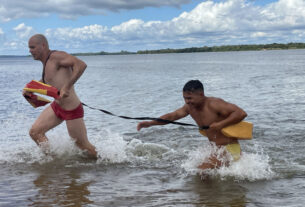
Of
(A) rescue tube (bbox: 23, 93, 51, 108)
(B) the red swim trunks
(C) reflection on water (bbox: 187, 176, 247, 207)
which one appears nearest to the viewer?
(C) reflection on water (bbox: 187, 176, 247, 207)

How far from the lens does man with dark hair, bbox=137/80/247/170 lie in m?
5.93

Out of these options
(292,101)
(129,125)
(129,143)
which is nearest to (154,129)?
(129,125)

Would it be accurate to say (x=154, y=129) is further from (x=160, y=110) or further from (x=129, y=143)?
(x=160, y=110)

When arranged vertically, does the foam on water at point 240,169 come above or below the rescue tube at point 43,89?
below

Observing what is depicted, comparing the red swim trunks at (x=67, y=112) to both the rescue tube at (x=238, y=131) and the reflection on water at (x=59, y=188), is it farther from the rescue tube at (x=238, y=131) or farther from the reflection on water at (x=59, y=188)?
the rescue tube at (x=238, y=131)

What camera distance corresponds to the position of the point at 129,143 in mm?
10016

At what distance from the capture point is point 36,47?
22.7 feet

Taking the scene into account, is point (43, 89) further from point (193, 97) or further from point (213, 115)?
point (213, 115)

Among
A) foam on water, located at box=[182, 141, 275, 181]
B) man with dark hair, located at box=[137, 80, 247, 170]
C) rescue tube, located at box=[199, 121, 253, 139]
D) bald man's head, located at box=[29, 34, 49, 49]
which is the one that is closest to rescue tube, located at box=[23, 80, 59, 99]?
bald man's head, located at box=[29, 34, 49, 49]

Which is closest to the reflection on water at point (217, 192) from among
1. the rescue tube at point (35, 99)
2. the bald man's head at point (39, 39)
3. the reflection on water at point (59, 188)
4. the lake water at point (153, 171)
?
the lake water at point (153, 171)

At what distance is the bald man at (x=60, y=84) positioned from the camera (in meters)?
6.88

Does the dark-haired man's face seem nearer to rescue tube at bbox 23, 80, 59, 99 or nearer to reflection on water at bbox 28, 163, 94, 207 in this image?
reflection on water at bbox 28, 163, 94, 207

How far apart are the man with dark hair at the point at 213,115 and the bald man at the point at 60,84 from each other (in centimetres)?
148

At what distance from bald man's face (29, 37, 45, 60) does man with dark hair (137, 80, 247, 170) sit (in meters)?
2.24
